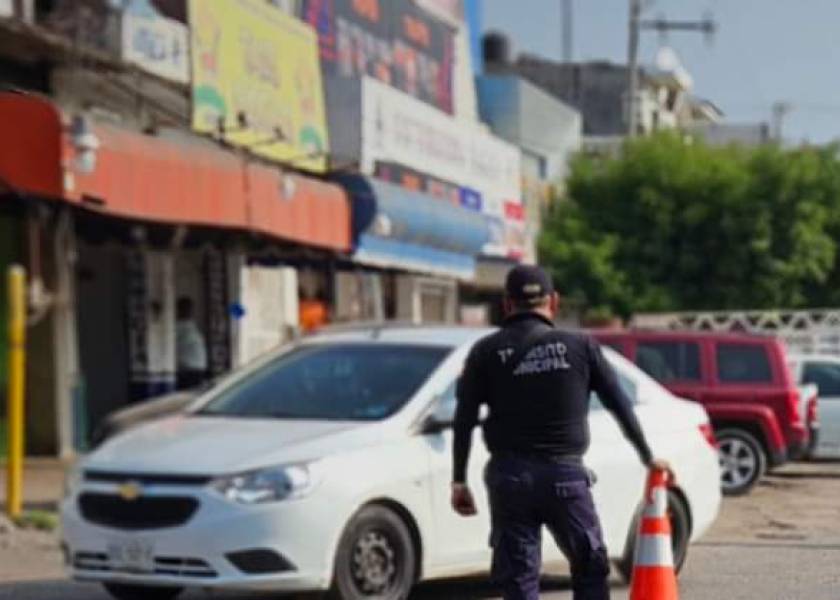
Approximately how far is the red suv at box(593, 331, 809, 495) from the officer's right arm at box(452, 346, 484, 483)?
10.8m

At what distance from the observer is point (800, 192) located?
139 feet

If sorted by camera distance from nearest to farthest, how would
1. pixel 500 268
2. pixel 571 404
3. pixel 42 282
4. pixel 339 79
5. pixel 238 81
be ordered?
pixel 571 404
pixel 42 282
pixel 238 81
pixel 339 79
pixel 500 268

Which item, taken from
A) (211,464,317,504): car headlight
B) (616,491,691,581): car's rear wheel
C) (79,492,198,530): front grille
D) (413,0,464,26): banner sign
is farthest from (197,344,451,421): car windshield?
(413,0,464,26): banner sign

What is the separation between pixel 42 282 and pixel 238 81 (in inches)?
131

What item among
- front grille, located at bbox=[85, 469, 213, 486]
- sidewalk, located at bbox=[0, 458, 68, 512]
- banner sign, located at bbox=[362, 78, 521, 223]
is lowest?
sidewalk, located at bbox=[0, 458, 68, 512]

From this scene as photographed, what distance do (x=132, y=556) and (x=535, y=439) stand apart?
266cm

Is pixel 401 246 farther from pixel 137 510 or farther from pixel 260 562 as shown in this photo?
pixel 260 562

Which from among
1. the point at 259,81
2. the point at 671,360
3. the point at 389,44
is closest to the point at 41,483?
the point at 259,81

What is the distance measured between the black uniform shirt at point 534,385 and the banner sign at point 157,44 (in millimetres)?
12352

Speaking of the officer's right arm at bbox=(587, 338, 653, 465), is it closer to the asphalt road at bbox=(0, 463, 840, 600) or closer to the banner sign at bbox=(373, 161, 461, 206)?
the asphalt road at bbox=(0, 463, 840, 600)

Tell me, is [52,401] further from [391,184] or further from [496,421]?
[496,421]

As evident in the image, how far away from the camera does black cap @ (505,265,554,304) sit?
784 centimetres

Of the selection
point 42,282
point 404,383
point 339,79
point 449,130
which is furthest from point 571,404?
point 449,130

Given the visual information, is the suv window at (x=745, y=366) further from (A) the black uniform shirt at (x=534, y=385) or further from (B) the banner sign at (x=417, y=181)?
(A) the black uniform shirt at (x=534, y=385)
